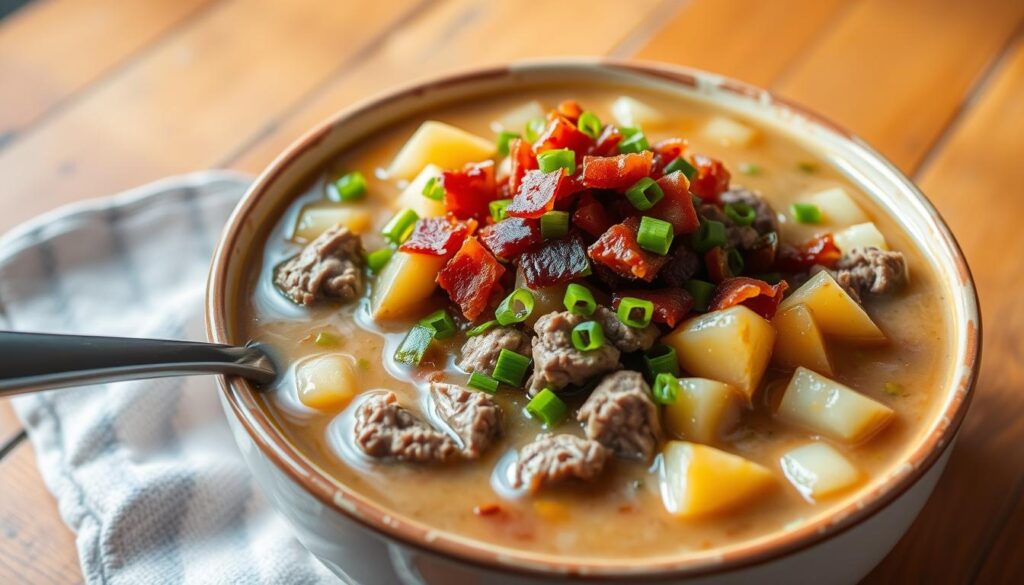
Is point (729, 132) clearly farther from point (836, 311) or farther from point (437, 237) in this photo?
point (437, 237)

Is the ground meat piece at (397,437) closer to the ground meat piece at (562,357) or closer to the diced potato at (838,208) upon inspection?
the ground meat piece at (562,357)

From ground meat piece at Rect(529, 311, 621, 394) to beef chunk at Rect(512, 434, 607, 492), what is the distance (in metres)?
0.15

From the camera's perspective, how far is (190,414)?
3055mm

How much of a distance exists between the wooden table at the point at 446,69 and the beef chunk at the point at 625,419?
1.37 meters

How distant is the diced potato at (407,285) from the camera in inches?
106

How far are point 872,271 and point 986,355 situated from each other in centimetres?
67

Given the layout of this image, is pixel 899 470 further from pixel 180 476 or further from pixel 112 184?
pixel 112 184

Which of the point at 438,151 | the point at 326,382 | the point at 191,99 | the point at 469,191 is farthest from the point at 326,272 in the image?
the point at 191,99

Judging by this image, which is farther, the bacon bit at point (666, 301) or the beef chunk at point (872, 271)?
the beef chunk at point (872, 271)

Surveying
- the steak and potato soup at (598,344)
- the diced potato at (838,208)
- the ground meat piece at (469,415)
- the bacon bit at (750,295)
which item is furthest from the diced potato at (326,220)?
the diced potato at (838,208)

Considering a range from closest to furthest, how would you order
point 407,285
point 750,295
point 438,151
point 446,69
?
point 750,295 < point 407,285 < point 438,151 < point 446,69

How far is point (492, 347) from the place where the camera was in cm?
252

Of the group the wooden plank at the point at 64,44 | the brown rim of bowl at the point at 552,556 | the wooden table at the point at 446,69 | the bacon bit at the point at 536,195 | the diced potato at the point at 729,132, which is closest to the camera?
the brown rim of bowl at the point at 552,556

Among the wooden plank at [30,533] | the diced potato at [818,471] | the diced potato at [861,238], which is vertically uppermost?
the diced potato at [861,238]
